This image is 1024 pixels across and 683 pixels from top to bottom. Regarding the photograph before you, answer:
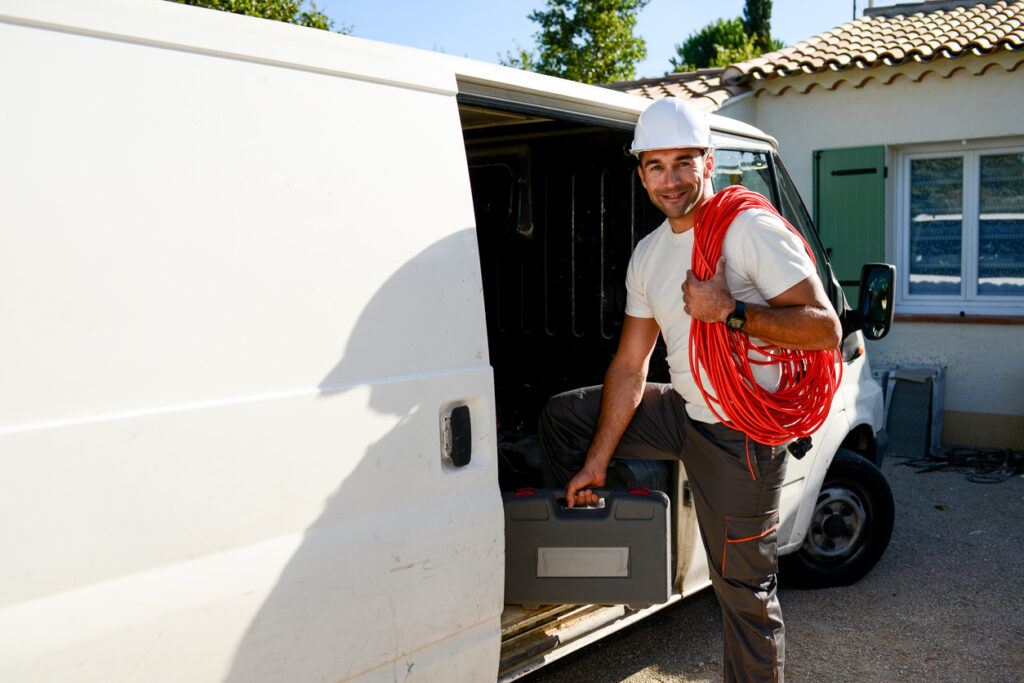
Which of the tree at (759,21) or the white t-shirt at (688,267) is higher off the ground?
the tree at (759,21)

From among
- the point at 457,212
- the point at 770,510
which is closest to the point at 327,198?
the point at 457,212

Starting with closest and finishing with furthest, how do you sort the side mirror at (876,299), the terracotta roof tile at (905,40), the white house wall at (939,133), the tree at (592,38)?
the side mirror at (876,299) < the white house wall at (939,133) < the terracotta roof tile at (905,40) < the tree at (592,38)

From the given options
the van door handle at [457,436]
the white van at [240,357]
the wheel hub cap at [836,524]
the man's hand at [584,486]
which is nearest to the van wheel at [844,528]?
the wheel hub cap at [836,524]

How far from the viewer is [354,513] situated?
210 cm

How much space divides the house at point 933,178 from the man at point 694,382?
Result: 6.01 metres

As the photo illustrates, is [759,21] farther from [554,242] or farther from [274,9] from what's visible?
[554,242]

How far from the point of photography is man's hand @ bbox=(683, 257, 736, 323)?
2623 millimetres

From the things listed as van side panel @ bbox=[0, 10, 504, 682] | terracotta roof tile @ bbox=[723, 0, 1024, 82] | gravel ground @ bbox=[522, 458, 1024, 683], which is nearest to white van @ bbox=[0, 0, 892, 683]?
van side panel @ bbox=[0, 10, 504, 682]

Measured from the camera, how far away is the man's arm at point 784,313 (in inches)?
103

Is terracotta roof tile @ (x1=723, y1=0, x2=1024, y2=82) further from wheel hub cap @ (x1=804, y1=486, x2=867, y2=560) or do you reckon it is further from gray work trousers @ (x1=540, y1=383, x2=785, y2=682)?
gray work trousers @ (x1=540, y1=383, x2=785, y2=682)

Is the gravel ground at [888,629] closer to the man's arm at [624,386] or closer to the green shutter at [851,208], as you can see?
the man's arm at [624,386]

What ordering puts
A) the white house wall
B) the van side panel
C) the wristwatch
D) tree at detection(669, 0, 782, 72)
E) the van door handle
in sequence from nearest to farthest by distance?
1. the van side panel
2. the van door handle
3. the wristwatch
4. the white house wall
5. tree at detection(669, 0, 782, 72)

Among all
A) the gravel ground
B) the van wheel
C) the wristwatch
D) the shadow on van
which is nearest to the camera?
the shadow on van

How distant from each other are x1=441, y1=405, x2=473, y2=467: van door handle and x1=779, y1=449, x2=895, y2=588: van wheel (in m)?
2.35
